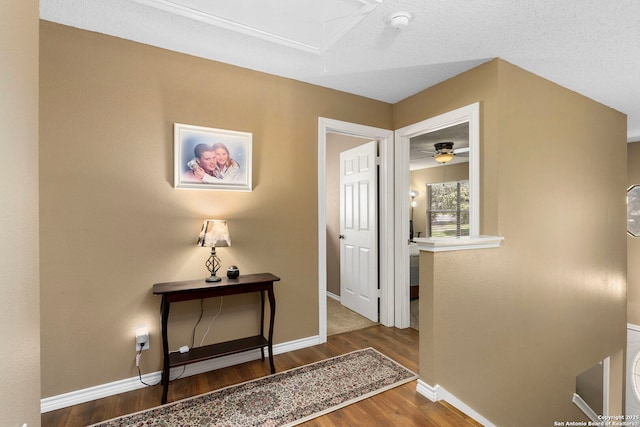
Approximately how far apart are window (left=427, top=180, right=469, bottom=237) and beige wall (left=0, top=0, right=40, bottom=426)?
7035mm

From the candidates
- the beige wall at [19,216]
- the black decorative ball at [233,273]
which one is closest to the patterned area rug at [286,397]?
the black decorative ball at [233,273]

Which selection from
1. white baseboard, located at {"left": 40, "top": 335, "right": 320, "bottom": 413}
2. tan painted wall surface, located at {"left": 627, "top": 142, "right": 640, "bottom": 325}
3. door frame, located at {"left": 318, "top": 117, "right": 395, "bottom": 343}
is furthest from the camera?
tan painted wall surface, located at {"left": 627, "top": 142, "right": 640, "bottom": 325}

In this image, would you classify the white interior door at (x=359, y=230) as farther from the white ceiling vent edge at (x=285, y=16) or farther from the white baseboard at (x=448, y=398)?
the white ceiling vent edge at (x=285, y=16)

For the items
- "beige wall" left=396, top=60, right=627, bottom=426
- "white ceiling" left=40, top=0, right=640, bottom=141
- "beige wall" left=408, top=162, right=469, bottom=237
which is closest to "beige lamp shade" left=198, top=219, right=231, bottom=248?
"white ceiling" left=40, top=0, right=640, bottom=141

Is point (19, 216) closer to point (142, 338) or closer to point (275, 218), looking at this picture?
point (142, 338)

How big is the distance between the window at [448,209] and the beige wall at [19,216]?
7.04 metres

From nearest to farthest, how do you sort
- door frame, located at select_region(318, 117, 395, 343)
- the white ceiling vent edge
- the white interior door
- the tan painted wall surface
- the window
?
1. the white ceiling vent edge
2. door frame, located at select_region(318, 117, 395, 343)
3. the white interior door
4. the tan painted wall surface
5. the window

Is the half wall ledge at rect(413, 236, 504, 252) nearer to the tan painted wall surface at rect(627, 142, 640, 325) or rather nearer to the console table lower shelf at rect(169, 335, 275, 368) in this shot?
the console table lower shelf at rect(169, 335, 275, 368)

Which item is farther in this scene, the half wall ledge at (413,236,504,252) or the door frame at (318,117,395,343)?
the door frame at (318,117,395,343)

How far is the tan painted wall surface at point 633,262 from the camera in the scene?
483 centimetres

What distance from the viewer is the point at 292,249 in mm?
2750

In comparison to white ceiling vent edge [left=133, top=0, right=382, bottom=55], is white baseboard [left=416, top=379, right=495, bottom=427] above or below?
below

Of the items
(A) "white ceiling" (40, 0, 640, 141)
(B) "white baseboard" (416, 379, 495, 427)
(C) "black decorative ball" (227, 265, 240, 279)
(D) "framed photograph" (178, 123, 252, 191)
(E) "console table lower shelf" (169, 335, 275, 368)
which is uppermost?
(A) "white ceiling" (40, 0, 640, 141)

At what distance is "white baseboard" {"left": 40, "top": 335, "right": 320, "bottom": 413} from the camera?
6.29 ft
